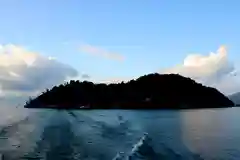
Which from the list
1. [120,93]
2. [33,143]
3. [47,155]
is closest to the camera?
[47,155]

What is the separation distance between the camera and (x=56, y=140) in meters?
36.1

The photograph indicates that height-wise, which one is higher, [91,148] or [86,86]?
[86,86]

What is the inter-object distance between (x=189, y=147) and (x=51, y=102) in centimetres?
16878

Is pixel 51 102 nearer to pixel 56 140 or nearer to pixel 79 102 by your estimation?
pixel 79 102

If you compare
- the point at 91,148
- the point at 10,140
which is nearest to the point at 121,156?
the point at 91,148

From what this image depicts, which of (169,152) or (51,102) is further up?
(51,102)

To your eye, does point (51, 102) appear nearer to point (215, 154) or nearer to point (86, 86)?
point (86, 86)

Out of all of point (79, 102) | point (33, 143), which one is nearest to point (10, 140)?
point (33, 143)

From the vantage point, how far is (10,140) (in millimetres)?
37469

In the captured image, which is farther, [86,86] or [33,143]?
[86,86]

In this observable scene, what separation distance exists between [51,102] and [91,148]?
558 feet

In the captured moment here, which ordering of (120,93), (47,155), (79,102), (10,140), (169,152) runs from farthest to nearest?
1. (120,93)
2. (79,102)
3. (10,140)
4. (169,152)
5. (47,155)

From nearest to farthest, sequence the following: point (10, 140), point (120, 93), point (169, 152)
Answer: point (169, 152) → point (10, 140) → point (120, 93)

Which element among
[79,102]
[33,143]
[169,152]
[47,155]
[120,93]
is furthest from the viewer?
[120,93]
